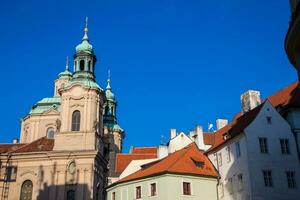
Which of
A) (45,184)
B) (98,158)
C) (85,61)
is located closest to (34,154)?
(45,184)

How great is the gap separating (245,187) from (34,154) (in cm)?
2861

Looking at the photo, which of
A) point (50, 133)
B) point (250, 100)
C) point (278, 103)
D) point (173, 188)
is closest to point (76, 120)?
point (50, 133)

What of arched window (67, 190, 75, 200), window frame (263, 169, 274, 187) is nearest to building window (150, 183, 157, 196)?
window frame (263, 169, 274, 187)

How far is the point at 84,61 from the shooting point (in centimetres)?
6150

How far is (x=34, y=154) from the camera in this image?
5509cm

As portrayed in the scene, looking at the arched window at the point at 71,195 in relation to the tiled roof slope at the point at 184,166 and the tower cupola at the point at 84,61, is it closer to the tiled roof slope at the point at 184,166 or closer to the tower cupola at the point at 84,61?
the tiled roof slope at the point at 184,166

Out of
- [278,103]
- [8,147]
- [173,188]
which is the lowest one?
[173,188]

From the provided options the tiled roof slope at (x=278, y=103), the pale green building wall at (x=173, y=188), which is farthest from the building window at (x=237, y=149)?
the pale green building wall at (x=173, y=188)

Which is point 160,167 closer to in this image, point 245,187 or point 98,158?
point 245,187

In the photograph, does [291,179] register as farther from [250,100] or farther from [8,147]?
[8,147]

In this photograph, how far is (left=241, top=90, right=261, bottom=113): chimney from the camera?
4867 centimetres

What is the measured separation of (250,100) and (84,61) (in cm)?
2480

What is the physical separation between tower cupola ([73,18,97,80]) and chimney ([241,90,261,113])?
864 inches

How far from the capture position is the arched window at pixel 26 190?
176 feet
